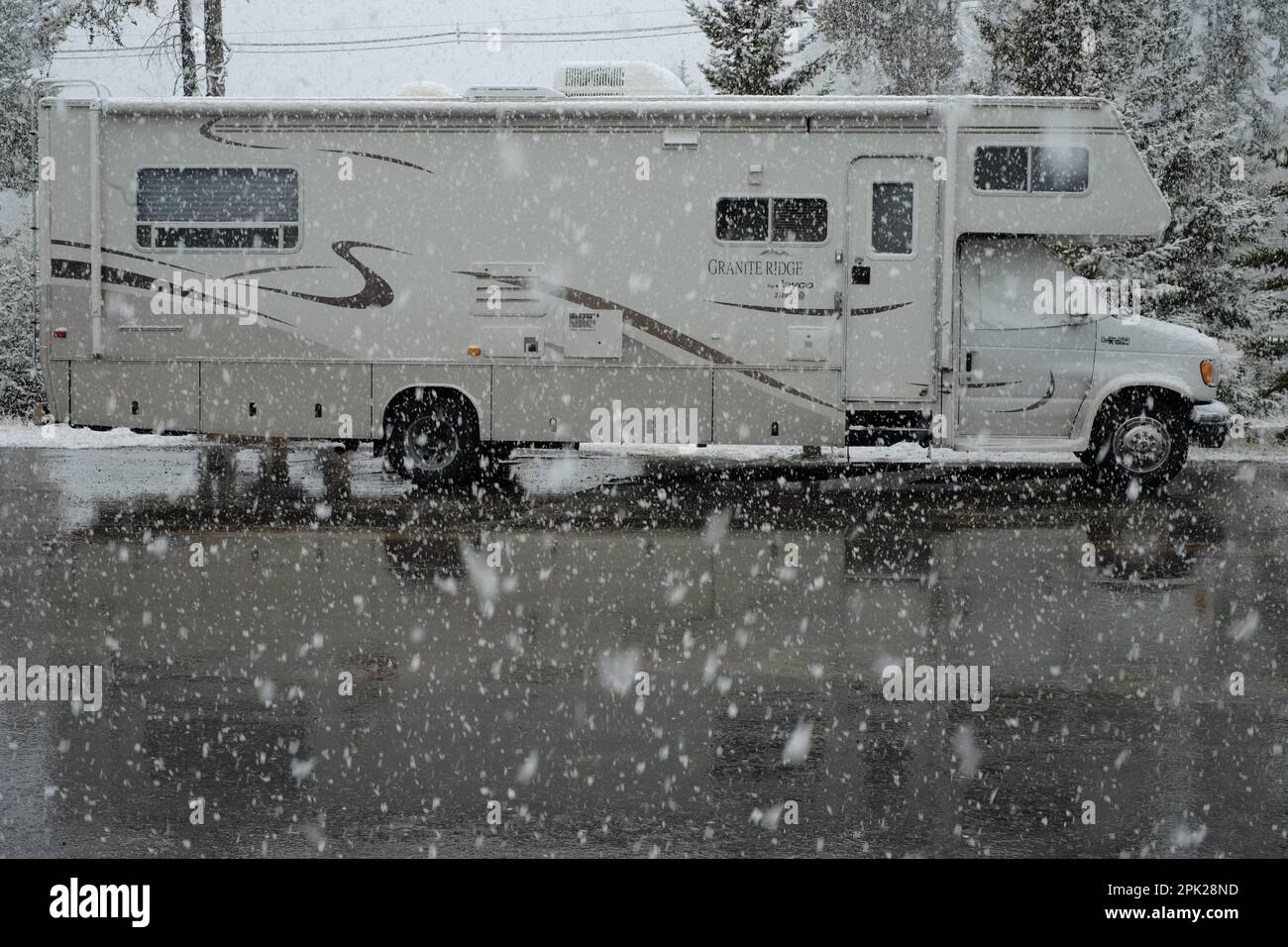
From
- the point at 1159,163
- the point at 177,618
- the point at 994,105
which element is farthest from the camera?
the point at 1159,163

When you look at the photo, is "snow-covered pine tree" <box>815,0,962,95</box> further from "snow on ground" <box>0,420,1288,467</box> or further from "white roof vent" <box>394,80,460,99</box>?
"white roof vent" <box>394,80,460,99</box>

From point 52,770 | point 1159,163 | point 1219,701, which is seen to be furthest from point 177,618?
→ point 1159,163

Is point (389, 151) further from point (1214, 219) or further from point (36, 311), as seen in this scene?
point (1214, 219)

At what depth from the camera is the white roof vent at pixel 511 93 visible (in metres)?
13.6

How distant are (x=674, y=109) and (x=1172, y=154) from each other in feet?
44.4

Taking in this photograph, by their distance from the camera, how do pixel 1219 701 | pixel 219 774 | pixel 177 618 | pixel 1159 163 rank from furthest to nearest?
pixel 1159 163
pixel 177 618
pixel 1219 701
pixel 219 774

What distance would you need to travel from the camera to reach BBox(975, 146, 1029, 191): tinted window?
13.2 metres

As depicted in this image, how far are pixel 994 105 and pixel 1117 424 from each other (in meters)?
3.32

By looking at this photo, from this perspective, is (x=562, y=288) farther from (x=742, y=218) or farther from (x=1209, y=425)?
(x=1209, y=425)

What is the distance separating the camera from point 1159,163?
77.6 feet

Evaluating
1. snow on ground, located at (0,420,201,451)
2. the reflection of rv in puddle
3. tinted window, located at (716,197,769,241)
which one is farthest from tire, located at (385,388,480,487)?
snow on ground, located at (0,420,201,451)

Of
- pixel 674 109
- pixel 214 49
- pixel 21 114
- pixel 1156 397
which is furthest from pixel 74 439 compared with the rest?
pixel 21 114

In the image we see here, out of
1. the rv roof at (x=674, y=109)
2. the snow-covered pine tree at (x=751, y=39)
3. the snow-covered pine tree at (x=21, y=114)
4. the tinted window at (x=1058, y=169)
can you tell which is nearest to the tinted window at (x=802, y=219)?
the rv roof at (x=674, y=109)

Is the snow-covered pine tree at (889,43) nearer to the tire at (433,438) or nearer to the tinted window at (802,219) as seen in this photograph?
the tinted window at (802,219)
